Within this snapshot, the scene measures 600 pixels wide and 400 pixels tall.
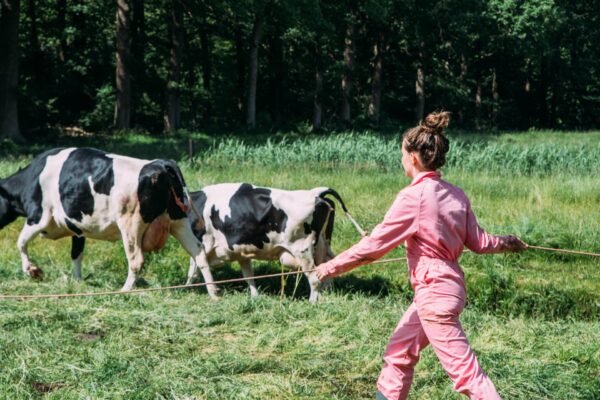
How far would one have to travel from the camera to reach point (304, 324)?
766 cm

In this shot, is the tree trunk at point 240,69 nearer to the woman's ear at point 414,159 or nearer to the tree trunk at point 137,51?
the tree trunk at point 137,51

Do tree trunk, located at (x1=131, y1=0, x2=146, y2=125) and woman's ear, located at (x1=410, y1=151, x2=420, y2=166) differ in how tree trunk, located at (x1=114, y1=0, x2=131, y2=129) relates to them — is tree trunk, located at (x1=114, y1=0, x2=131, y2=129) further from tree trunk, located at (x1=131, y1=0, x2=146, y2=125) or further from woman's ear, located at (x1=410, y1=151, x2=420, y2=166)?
woman's ear, located at (x1=410, y1=151, x2=420, y2=166)

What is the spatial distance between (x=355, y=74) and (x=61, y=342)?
115 ft

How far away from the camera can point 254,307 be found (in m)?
8.30

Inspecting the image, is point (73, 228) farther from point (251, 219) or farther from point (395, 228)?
point (395, 228)

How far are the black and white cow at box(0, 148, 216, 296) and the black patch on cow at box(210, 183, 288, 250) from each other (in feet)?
1.64

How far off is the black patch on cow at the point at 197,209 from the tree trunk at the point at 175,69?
78.7ft

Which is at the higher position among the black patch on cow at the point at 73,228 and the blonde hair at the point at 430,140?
the blonde hair at the point at 430,140

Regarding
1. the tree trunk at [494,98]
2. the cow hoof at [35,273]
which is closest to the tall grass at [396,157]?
the cow hoof at [35,273]

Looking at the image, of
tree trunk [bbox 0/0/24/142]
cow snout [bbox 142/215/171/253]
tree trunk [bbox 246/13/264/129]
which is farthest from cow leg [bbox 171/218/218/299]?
tree trunk [bbox 246/13/264/129]

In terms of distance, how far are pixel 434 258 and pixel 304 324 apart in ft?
9.81

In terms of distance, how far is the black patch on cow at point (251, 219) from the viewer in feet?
33.9

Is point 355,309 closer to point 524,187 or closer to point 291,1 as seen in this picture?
point 524,187

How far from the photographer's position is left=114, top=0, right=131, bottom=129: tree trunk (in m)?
30.6
